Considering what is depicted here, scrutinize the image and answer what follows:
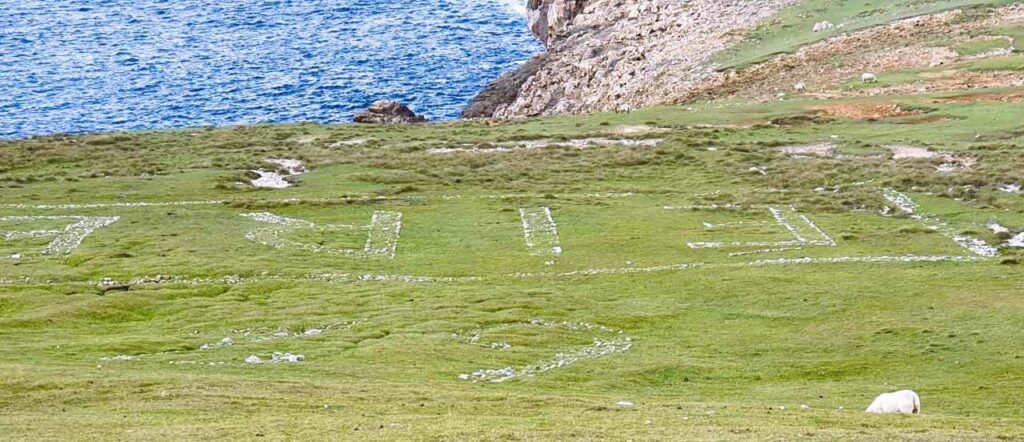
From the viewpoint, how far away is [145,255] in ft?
198

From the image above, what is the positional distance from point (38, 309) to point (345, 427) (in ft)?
78.4

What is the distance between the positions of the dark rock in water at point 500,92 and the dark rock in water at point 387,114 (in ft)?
22.3

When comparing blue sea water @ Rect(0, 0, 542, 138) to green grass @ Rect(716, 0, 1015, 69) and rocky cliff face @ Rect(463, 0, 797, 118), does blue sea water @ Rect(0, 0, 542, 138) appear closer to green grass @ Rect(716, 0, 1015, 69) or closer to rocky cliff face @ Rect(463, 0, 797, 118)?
rocky cliff face @ Rect(463, 0, 797, 118)

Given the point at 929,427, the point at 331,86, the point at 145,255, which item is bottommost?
the point at 331,86

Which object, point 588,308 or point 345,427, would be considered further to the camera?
point 588,308

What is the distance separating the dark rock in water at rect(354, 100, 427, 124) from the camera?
372ft

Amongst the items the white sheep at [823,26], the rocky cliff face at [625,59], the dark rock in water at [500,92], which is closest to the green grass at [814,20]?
the white sheep at [823,26]

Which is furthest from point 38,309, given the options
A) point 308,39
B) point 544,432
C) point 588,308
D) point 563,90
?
point 308,39

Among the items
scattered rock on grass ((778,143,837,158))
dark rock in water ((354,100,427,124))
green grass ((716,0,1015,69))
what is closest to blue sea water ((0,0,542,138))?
dark rock in water ((354,100,427,124))

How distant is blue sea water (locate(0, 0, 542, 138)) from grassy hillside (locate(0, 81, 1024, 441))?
32221 millimetres

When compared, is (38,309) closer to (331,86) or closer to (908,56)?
(908,56)

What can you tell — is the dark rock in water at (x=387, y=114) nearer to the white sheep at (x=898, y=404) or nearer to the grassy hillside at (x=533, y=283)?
the grassy hillside at (x=533, y=283)

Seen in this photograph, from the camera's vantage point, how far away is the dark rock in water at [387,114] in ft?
372

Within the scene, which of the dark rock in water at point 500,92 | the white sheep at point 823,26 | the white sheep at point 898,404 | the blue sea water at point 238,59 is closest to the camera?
the white sheep at point 898,404
